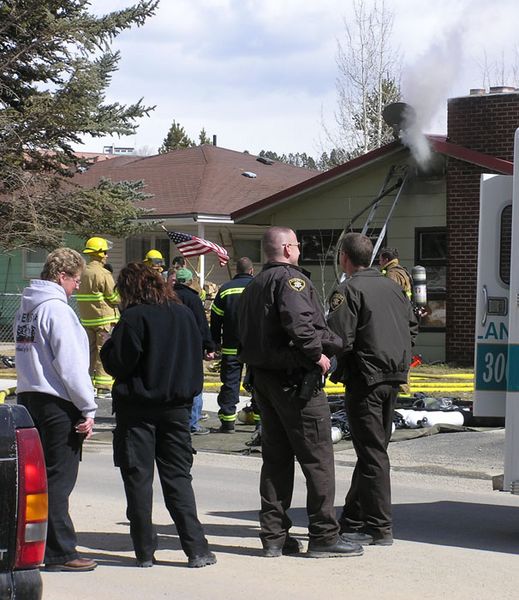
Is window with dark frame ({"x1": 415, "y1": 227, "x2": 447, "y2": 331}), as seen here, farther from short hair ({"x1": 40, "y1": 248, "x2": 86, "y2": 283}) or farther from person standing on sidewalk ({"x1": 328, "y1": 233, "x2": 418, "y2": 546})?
short hair ({"x1": 40, "y1": 248, "x2": 86, "y2": 283})

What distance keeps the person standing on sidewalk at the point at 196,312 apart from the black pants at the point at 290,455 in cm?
379

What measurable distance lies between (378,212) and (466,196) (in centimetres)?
203

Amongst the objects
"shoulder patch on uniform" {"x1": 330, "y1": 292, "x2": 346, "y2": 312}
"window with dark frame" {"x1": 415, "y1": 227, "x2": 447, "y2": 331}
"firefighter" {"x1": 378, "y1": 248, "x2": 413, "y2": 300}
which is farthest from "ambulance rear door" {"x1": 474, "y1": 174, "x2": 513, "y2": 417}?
"window with dark frame" {"x1": 415, "y1": 227, "x2": 447, "y2": 331}

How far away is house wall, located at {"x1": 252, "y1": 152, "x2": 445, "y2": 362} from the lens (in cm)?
2206

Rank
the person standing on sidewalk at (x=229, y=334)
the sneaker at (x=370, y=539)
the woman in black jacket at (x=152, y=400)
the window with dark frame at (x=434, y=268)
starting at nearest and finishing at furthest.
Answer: the woman in black jacket at (x=152, y=400), the sneaker at (x=370, y=539), the person standing on sidewalk at (x=229, y=334), the window with dark frame at (x=434, y=268)

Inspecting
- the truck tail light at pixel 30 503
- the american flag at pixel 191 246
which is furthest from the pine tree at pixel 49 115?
the truck tail light at pixel 30 503

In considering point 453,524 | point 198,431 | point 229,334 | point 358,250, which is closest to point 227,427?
point 198,431

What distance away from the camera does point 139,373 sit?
6926 mm

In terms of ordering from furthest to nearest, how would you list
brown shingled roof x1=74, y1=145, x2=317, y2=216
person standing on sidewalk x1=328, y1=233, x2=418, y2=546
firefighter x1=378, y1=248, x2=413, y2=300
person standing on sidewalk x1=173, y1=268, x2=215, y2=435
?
1. brown shingled roof x1=74, y1=145, x2=317, y2=216
2. firefighter x1=378, y1=248, x2=413, y2=300
3. person standing on sidewalk x1=173, y1=268, x2=215, y2=435
4. person standing on sidewalk x1=328, y1=233, x2=418, y2=546

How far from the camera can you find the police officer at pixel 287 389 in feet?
23.1

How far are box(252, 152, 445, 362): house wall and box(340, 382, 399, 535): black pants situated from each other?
14538 millimetres

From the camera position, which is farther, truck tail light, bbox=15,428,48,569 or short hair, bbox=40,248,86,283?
short hair, bbox=40,248,86,283

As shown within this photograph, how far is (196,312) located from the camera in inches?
477

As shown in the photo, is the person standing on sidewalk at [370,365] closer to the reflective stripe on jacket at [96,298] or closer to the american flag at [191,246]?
the reflective stripe on jacket at [96,298]
